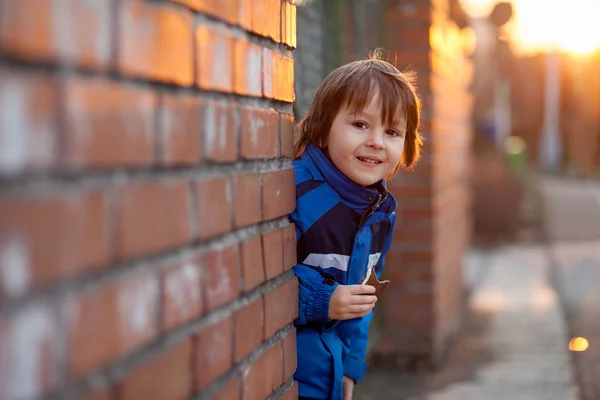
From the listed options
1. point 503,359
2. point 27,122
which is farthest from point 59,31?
point 503,359

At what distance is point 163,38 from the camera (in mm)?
1215

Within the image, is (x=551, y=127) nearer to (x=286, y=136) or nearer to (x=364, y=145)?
(x=364, y=145)

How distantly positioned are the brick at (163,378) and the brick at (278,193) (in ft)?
1.76

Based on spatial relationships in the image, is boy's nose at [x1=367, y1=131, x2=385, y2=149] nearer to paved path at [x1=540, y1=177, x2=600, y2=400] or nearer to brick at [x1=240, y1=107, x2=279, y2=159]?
brick at [x1=240, y1=107, x2=279, y2=159]

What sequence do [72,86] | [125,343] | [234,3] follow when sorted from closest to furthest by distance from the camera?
[72,86], [125,343], [234,3]

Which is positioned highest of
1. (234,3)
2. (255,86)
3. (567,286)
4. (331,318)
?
(234,3)

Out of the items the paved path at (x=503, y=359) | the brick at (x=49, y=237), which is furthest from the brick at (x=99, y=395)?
the paved path at (x=503, y=359)

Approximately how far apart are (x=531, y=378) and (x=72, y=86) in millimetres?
4769

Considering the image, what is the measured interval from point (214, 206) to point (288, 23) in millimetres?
754

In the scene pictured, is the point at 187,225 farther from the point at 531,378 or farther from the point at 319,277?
the point at 531,378

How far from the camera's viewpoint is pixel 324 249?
7.14 ft

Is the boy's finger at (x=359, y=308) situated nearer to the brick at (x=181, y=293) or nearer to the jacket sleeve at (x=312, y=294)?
the jacket sleeve at (x=312, y=294)

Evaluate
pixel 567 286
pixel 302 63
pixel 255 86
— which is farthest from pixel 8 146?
pixel 567 286

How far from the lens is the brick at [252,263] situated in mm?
1615
